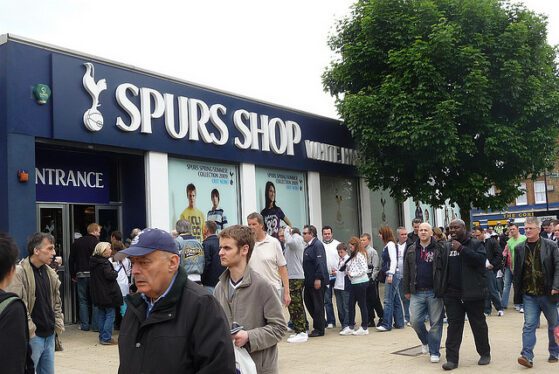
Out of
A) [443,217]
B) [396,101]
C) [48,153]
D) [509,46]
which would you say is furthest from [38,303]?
[443,217]

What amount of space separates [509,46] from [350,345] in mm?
11538

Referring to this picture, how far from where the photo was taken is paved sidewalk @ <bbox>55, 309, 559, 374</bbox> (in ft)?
25.5

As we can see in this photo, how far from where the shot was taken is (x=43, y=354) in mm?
5375

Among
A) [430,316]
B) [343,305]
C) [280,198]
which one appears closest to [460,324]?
[430,316]

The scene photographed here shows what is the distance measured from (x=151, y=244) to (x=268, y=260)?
14.8 feet

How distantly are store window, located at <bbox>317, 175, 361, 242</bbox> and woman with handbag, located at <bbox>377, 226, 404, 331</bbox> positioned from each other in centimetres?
686

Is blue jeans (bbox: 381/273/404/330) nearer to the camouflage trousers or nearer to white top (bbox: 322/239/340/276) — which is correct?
white top (bbox: 322/239/340/276)

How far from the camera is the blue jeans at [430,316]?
8070mm

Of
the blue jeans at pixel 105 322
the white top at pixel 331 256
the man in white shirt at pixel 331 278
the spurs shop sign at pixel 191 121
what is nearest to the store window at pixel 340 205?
the spurs shop sign at pixel 191 121

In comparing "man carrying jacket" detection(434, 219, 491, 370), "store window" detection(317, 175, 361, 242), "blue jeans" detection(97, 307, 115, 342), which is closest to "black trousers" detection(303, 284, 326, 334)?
"man carrying jacket" detection(434, 219, 491, 370)

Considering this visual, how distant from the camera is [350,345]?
9.61 metres

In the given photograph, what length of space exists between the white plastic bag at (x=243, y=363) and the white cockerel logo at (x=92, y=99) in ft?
28.7

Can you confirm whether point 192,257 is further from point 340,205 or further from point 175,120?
point 340,205

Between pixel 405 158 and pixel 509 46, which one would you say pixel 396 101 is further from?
pixel 509 46
